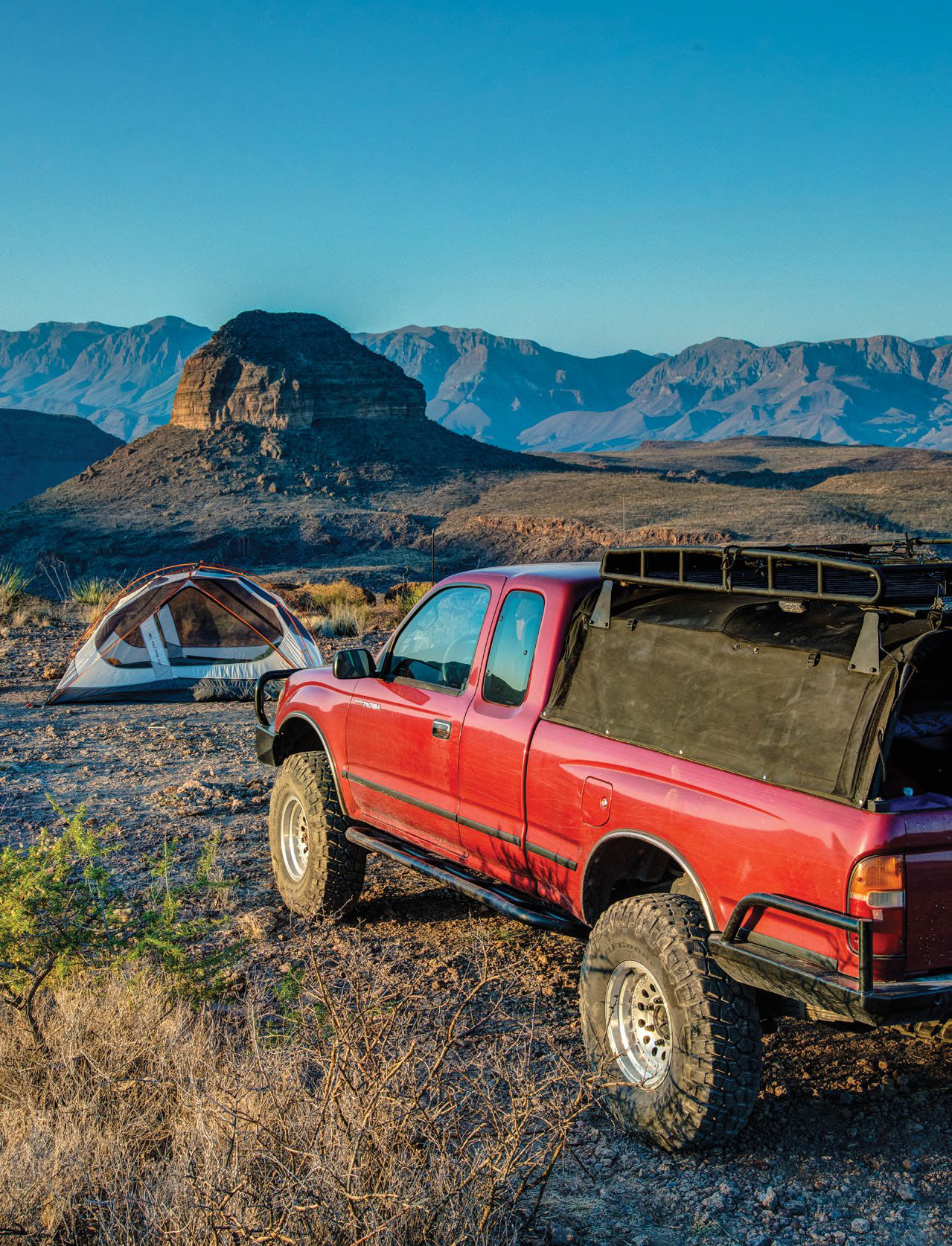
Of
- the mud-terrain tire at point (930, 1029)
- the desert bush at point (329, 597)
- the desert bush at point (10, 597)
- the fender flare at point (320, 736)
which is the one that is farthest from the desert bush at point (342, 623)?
the mud-terrain tire at point (930, 1029)

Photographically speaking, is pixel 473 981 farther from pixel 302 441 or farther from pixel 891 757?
pixel 302 441

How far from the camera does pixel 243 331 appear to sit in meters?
73.8

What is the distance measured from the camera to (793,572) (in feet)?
14.5

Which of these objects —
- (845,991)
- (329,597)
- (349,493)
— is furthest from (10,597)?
(349,493)

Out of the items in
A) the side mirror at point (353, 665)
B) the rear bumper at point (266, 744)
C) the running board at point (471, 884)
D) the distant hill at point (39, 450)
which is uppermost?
the distant hill at point (39, 450)

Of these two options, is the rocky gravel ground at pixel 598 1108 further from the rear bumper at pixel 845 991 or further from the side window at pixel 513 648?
the side window at pixel 513 648

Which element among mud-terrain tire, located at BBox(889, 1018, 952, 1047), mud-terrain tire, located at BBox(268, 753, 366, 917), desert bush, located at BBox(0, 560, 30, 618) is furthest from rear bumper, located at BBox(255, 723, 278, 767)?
desert bush, located at BBox(0, 560, 30, 618)

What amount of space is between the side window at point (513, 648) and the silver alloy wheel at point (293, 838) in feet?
5.97

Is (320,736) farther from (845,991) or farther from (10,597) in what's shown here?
(10,597)

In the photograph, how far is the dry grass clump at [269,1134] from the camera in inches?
114

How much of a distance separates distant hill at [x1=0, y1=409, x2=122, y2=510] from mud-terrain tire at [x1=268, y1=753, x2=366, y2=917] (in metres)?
142

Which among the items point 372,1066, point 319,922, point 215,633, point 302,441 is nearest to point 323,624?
point 215,633

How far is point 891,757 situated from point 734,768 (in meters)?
0.86

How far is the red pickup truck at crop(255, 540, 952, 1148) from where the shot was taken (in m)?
3.26
